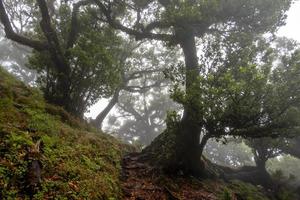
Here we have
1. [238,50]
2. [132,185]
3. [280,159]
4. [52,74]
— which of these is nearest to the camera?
[132,185]

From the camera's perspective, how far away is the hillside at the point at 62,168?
20.9ft

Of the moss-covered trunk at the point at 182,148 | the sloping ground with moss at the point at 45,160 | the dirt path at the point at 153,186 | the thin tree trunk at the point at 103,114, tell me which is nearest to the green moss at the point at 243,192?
the moss-covered trunk at the point at 182,148

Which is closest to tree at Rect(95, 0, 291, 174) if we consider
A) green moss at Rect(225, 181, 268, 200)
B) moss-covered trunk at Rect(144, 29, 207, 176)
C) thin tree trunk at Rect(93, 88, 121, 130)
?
moss-covered trunk at Rect(144, 29, 207, 176)

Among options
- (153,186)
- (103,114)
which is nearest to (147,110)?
(103,114)

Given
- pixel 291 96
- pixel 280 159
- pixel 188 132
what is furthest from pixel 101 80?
pixel 280 159

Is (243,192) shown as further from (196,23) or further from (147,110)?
(147,110)

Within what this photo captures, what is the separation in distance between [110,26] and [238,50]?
6.50 m

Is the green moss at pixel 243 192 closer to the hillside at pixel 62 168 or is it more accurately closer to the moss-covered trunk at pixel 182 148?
the hillside at pixel 62 168

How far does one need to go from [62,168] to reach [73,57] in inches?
312

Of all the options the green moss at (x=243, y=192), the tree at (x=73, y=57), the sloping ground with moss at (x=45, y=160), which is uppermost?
the tree at (x=73, y=57)

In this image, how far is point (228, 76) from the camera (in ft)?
32.9

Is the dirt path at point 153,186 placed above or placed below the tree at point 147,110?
below

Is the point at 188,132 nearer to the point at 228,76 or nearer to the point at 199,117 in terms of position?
the point at 199,117

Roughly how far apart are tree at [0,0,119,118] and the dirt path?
417cm
